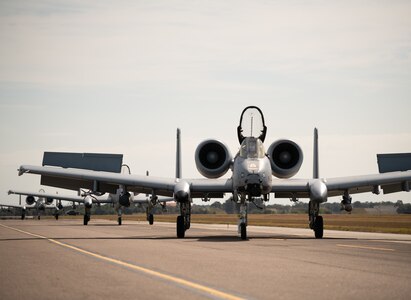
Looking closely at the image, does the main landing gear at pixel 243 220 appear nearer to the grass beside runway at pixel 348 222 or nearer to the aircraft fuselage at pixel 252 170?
the aircraft fuselage at pixel 252 170

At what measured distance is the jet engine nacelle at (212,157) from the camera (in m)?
27.9

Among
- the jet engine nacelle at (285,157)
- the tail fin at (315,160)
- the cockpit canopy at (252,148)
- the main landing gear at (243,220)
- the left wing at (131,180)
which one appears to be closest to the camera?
the cockpit canopy at (252,148)

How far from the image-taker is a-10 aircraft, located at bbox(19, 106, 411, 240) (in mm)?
25906

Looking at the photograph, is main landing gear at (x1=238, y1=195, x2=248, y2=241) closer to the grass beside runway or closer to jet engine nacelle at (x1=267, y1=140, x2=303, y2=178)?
jet engine nacelle at (x1=267, y1=140, x2=303, y2=178)

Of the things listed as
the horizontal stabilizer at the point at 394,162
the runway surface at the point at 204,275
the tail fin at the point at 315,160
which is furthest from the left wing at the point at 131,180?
the runway surface at the point at 204,275

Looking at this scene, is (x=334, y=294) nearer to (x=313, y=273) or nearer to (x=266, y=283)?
(x=266, y=283)

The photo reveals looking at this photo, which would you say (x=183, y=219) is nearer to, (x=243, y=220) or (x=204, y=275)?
(x=243, y=220)

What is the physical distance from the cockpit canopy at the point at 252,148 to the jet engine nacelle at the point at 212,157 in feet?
9.59

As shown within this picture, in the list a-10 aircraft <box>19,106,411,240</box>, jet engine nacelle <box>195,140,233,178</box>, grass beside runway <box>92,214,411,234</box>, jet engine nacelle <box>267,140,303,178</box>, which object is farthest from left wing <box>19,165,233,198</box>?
grass beside runway <box>92,214,411,234</box>

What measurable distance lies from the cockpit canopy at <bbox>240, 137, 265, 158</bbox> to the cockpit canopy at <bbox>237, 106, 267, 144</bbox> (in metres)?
0.84

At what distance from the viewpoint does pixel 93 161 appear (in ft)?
103

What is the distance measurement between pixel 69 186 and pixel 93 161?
5.57 ft

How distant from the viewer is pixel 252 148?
24516mm

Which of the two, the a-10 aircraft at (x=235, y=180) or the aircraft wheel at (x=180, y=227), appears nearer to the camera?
the a-10 aircraft at (x=235, y=180)
